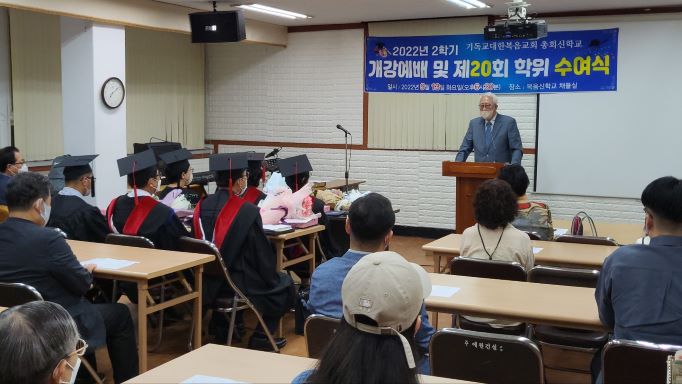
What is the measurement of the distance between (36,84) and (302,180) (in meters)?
3.64

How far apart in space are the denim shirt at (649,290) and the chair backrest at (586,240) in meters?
2.08

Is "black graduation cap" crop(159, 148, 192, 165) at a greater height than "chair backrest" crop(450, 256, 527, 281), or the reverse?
"black graduation cap" crop(159, 148, 192, 165)

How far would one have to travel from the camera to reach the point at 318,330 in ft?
8.54

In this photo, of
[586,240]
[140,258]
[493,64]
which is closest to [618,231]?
[586,240]

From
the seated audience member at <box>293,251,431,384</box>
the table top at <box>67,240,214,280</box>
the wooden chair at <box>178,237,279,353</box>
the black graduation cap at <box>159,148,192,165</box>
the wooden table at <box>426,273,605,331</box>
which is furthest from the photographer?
the black graduation cap at <box>159,148,192,165</box>

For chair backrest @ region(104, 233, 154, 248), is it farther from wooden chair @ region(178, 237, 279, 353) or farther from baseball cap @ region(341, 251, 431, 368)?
baseball cap @ region(341, 251, 431, 368)

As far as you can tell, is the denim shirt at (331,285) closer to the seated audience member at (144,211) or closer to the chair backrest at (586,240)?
the seated audience member at (144,211)

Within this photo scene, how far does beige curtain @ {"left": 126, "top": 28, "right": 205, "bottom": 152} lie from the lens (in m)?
9.31

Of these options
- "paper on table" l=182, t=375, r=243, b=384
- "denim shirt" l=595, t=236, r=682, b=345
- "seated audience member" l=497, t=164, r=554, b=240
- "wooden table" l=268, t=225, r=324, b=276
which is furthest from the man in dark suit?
"paper on table" l=182, t=375, r=243, b=384

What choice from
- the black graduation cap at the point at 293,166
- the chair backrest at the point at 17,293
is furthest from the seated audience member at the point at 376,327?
the black graduation cap at the point at 293,166

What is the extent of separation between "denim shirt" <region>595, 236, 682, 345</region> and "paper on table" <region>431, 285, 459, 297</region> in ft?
2.58

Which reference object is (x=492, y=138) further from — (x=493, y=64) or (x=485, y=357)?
(x=485, y=357)

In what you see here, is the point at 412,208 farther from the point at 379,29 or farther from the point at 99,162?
the point at 99,162

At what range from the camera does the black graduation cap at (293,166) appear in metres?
6.09
